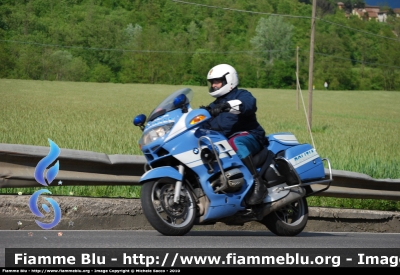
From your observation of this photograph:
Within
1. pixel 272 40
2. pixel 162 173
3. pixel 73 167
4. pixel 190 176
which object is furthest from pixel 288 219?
pixel 272 40

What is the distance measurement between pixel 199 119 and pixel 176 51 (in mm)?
29006

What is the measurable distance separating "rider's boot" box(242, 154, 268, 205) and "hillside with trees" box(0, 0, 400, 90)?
58.3 feet

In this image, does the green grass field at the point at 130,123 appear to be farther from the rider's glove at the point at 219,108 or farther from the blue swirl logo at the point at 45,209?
the rider's glove at the point at 219,108

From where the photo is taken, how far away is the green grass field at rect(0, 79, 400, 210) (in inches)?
505

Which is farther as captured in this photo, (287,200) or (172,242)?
(287,200)

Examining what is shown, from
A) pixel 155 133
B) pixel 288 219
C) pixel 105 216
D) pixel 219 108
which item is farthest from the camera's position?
pixel 288 219

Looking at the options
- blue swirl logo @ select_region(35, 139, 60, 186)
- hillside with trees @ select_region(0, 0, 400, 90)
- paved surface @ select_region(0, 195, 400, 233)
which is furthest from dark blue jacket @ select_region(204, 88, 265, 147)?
hillside with trees @ select_region(0, 0, 400, 90)

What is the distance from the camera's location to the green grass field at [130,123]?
1282 cm

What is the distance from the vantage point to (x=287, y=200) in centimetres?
809

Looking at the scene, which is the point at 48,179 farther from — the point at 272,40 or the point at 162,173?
the point at 272,40

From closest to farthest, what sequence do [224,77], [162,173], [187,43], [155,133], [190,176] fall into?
[162,173]
[155,133]
[190,176]
[224,77]
[187,43]

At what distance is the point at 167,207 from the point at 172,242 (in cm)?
53

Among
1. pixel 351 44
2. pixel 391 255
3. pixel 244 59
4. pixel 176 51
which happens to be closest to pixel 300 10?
pixel 351 44

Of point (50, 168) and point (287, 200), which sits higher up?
point (50, 168)
